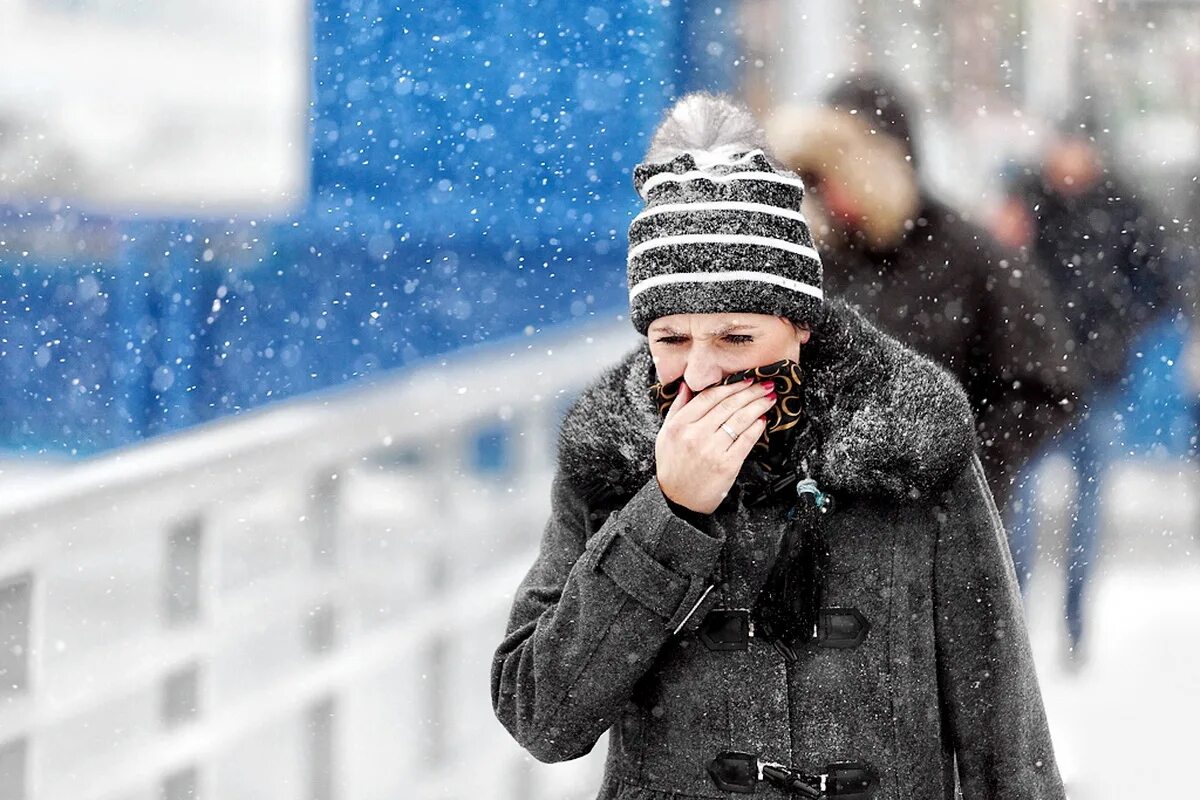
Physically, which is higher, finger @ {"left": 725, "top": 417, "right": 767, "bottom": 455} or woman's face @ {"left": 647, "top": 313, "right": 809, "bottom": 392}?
woman's face @ {"left": 647, "top": 313, "right": 809, "bottom": 392}

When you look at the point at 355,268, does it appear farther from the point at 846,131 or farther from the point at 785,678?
the point at 785,678

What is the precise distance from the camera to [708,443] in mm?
1692

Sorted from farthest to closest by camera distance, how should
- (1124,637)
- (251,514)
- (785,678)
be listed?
(251,514)
(1124,637)
(785,678)

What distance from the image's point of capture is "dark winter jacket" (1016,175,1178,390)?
177 inches

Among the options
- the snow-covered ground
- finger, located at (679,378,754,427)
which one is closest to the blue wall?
the snow-covered ground

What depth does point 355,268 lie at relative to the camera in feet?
25.2

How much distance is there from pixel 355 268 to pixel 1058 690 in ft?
13.5

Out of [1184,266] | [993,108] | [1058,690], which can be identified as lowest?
[1058,690]

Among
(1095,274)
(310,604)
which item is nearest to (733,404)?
(310,604)

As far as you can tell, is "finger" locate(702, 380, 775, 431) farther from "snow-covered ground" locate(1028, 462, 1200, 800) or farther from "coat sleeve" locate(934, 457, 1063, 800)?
"snow-covered ground" locate(1028, 462, 1200, 800)

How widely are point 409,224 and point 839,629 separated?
18.3 feet

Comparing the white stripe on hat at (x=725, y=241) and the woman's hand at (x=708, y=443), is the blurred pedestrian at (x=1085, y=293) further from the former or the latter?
the woman's hand at (x=708, y=443)

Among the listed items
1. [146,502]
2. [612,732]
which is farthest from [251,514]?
[612,732]

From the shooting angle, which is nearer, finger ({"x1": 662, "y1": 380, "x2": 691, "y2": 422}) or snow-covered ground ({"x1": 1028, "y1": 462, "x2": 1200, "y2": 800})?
finger ({"x1": 662, "y1": 380, "x2": 691, "y2": 422})
